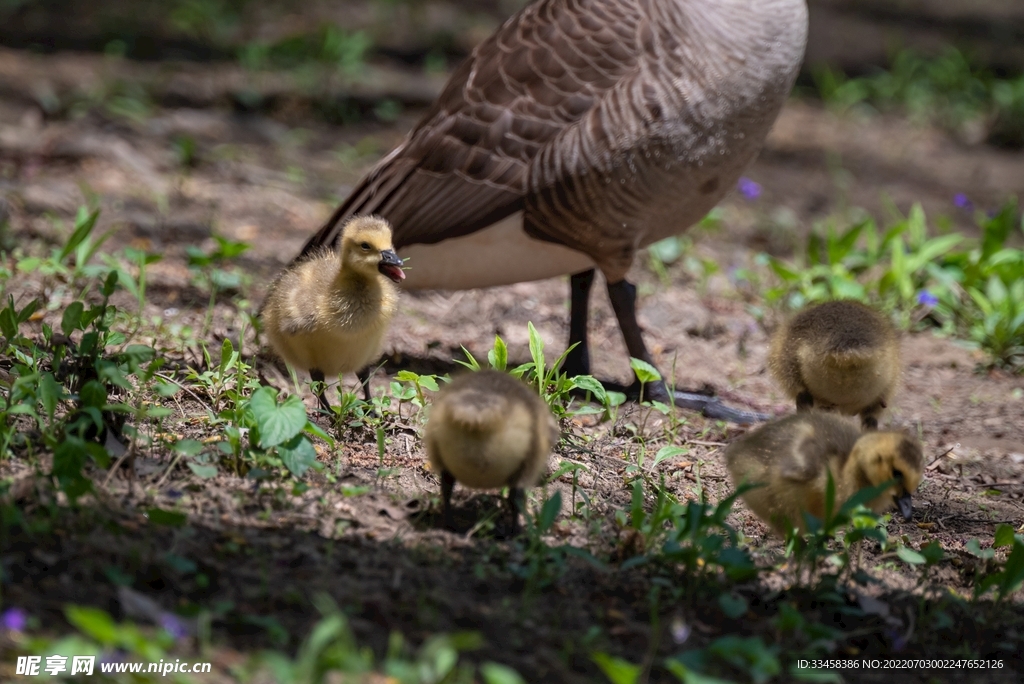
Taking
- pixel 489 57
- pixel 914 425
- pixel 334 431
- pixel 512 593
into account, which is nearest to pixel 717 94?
pixel 489 57

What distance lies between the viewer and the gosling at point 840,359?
14.6ft

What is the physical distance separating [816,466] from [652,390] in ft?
6.21

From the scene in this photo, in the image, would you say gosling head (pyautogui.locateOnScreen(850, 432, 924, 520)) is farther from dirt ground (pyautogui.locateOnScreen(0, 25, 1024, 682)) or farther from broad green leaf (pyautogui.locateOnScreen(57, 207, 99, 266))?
broad green leaf (pyautogui.locateOnScreen(57, 207, 99, 266))

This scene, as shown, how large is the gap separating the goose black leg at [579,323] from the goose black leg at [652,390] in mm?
312

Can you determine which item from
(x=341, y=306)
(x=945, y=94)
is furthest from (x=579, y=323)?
(x=945, y=94)

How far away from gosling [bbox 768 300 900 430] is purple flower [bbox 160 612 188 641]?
2784 millimetres

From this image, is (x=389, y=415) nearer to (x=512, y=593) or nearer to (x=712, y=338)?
(x=512, y=593)

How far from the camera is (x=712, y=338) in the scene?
22.0ft

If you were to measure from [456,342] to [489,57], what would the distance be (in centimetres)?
158

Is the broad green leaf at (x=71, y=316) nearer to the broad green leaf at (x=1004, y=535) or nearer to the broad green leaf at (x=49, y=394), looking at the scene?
the broad green leaf at (x=49, y=394)

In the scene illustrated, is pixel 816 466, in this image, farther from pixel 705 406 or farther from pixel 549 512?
pixel 705 406

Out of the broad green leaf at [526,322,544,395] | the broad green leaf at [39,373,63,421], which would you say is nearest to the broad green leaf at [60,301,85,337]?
the broad green leaf at [39,373,63,421]

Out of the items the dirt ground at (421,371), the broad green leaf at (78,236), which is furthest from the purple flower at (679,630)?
the broad green leaf at (78,236)

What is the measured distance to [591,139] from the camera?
5137mm
